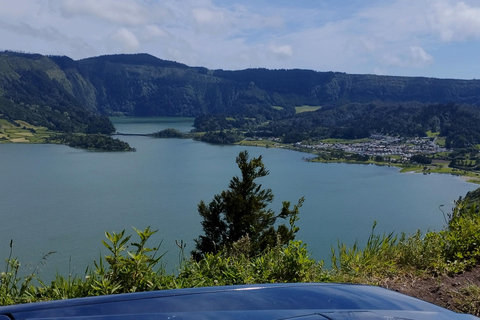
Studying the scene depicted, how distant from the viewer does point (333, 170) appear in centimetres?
6022

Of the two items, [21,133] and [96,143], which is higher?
[21,133]

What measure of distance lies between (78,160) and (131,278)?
67260mm

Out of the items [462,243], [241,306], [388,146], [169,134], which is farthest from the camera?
[169,134]

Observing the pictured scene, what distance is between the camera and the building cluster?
7752 centimetres

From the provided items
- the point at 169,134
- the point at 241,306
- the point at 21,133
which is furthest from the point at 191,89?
the point at 241,306

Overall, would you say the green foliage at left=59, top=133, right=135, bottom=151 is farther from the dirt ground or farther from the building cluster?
the dirt ground

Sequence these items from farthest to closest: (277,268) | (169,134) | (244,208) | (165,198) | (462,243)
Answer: (169,134) < (165,198) < (244,208) < (462,243) < (277,268)

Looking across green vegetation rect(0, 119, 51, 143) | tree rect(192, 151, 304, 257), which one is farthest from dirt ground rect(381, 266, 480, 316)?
green vegetation rect(0, 119, 51, 143)

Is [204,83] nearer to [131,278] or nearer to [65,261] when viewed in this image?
[65,261]

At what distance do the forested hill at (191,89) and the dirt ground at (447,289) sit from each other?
13115 cm

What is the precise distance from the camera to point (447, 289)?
2.80m

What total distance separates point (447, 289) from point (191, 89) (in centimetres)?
19056

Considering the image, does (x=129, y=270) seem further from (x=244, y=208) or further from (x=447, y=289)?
(x=244, y=208)

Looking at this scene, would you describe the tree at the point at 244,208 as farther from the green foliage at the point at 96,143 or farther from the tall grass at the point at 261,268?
the green foliage at the point at 96,143
